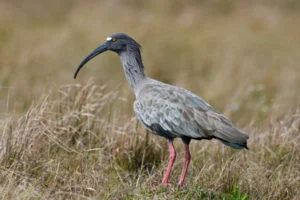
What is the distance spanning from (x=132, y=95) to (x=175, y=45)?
5579 mm

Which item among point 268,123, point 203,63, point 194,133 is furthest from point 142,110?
point 203,63

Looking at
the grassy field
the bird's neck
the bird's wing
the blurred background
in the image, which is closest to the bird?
the bird's wing

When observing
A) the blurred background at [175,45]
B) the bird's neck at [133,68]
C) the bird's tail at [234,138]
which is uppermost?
the blurred background at [175,45]

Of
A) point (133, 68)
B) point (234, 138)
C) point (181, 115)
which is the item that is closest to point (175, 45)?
point (133, 68)

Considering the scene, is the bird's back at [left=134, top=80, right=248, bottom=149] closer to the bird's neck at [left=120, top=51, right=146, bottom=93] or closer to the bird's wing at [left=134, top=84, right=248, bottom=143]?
the bird's wing at [left=134, top=84, right=248, bottom=143]

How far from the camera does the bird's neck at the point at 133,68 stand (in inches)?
293

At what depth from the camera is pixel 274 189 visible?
7.11 m

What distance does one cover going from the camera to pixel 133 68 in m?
7.50

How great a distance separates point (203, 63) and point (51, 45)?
2.78m

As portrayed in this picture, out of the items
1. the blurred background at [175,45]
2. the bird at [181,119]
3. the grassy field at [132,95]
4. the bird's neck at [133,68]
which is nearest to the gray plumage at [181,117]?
the bird at [181,119]

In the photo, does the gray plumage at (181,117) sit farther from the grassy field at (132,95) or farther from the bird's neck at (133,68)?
the grassy field at (132,95)

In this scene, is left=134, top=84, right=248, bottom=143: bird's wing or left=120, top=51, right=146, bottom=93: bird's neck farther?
left=120, top=51, right=146, bottom=93: bird's neck

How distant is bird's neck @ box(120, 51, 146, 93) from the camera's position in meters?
7.45

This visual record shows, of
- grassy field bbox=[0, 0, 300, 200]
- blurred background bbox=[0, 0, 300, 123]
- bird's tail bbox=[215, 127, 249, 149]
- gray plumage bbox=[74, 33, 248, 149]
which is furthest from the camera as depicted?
blurred background bbox=[0, 0, 300, 123]
